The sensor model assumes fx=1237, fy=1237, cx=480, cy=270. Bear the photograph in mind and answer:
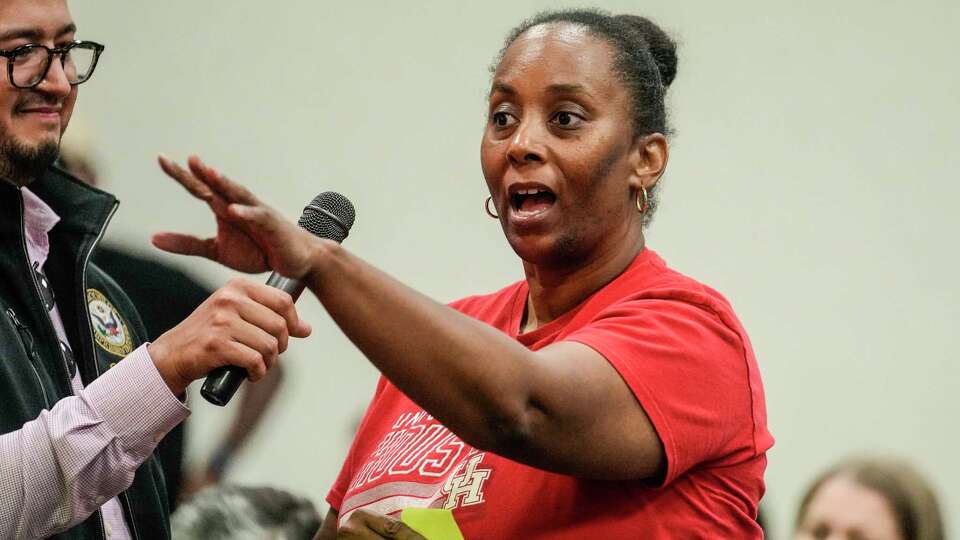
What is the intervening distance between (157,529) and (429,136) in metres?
1.62

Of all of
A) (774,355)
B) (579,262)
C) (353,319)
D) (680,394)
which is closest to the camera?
(353,319)

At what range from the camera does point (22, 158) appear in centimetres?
184

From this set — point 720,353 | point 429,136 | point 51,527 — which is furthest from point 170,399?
point 429,136

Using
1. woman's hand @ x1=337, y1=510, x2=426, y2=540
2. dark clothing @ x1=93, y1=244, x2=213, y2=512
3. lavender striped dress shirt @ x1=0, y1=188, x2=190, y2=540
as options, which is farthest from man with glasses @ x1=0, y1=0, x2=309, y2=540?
dark clothing @ x1=93, y1=244, x2=213, y2=512

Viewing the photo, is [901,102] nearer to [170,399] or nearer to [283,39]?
[283,39]

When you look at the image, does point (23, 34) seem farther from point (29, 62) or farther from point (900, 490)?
point (900, 490)

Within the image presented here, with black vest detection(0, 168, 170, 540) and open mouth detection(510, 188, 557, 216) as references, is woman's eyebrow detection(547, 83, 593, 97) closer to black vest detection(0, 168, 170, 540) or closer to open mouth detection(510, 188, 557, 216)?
open mouth detection(510, 188, 557, 216)

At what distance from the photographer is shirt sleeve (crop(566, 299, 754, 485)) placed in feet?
4.64

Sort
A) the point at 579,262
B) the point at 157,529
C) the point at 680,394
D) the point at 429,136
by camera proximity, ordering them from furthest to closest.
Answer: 1. the point at 429,136
2. the point at 157,529
3. the point at 579,262
4. the point at 680,394

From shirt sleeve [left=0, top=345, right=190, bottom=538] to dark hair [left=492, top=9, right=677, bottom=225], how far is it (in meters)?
0.69

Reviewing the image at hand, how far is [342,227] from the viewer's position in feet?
4.89

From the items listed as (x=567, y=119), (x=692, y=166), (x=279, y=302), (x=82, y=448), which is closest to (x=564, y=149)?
(x=567, y=119)

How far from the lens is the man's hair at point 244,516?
2805mm

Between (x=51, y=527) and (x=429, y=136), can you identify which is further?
(x=429, y=136)
